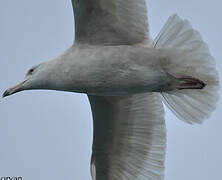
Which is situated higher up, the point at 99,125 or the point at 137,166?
the point at 99,125

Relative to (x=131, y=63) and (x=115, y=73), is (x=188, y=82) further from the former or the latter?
(x=115, y=73)

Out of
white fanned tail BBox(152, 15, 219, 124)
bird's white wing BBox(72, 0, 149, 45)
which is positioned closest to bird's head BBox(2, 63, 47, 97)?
bird's white wing BBox(72, 0, 149, 45)

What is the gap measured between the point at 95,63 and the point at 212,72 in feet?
4.13

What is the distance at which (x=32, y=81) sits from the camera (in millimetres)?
6070

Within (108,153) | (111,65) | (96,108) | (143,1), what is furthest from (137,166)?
(143,1)

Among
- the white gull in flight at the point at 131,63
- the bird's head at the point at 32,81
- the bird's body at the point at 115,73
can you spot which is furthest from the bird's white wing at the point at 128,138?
the bird's body at the point at 115,73

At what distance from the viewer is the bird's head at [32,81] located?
5992 mm

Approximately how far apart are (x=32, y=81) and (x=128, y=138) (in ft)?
5.67

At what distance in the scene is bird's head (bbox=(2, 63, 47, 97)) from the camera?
19.7ft

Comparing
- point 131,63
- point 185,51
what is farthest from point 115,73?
point 185,51

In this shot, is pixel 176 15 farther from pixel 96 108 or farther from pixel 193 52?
pixel 96 108

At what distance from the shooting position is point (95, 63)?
5.79 metres

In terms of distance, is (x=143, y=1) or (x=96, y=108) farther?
(x=96, y=108)

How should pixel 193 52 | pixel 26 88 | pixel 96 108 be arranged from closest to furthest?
pixel 193 52 → pixel 26 88 → pixel 96 108
